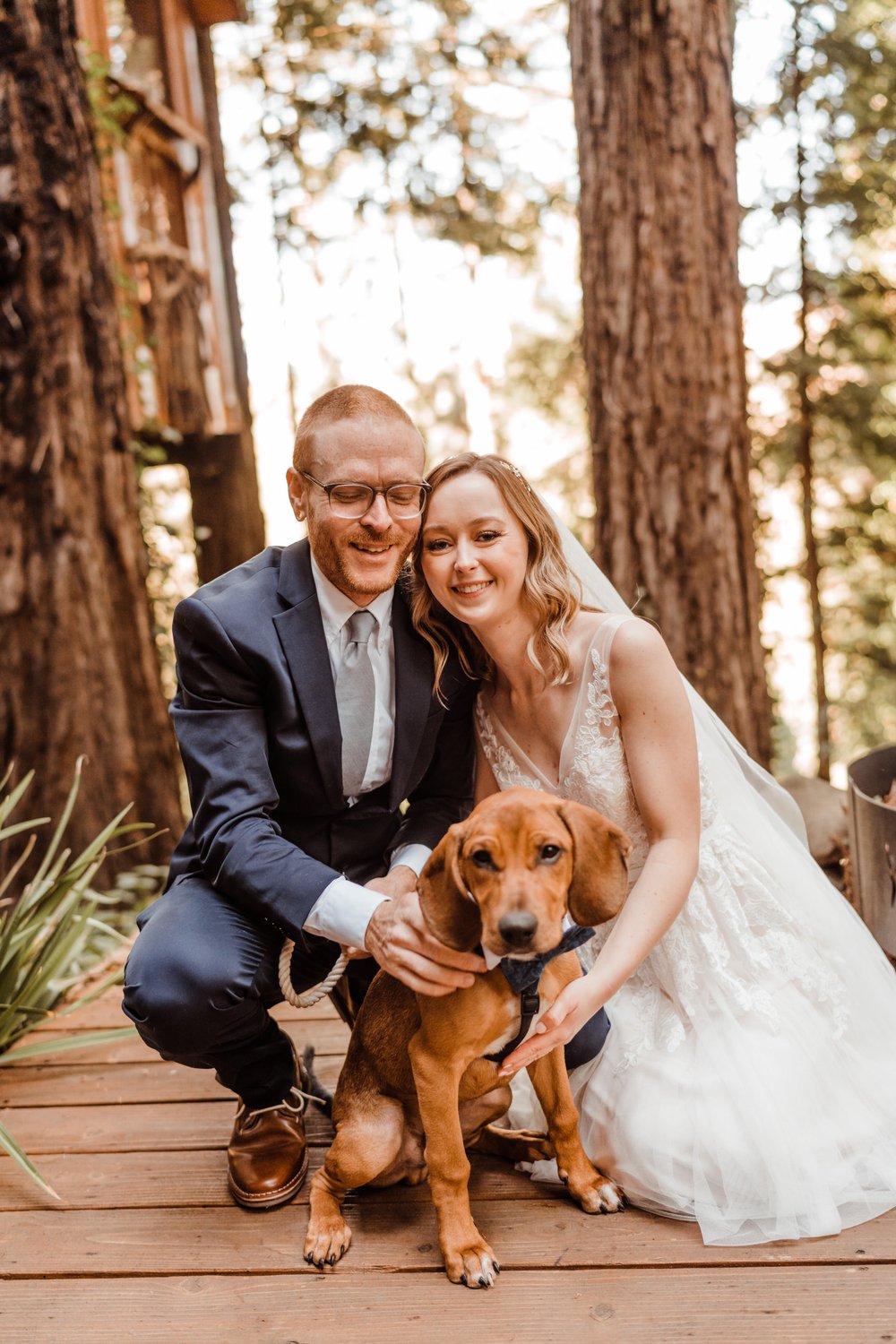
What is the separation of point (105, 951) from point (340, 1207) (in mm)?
2299

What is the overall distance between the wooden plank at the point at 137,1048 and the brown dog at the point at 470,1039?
84 centimetres

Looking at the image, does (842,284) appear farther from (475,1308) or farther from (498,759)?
(475,1308)

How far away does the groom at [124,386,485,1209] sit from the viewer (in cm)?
231

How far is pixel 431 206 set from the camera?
30.6 ft

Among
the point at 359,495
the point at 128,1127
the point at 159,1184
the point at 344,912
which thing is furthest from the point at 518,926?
the point at 128,1127

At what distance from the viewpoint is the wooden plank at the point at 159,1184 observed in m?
2.37

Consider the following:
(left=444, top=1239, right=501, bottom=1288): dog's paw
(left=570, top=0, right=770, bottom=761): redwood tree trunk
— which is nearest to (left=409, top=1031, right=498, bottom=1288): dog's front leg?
(left=444, top=1239, right=501, bottom=1288): dog's paw

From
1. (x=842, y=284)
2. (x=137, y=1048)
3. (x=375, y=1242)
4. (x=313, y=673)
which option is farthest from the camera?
(x=842, y=284)

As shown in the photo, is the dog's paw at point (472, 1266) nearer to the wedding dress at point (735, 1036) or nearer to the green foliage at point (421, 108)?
the wedding dress at point (735, 1036)

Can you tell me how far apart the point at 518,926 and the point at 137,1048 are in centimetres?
214

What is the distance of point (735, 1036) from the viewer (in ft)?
7.77

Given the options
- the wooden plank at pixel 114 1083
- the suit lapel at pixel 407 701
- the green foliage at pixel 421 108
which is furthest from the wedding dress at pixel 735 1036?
the green foliage at pixel 421 108

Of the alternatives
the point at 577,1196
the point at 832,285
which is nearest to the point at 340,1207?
the point at 577,1196

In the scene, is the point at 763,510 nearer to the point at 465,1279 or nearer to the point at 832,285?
the point at 832,285
